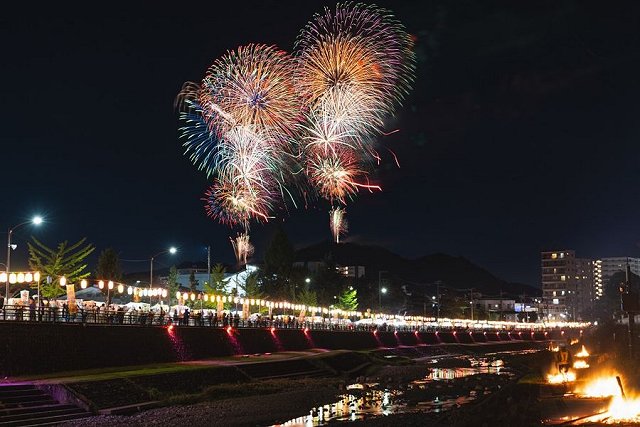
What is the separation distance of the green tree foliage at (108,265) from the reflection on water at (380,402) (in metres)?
49.6

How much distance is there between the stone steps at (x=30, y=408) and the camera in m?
27.2

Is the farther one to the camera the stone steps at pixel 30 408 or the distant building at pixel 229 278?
the distant building at pixel 229 278

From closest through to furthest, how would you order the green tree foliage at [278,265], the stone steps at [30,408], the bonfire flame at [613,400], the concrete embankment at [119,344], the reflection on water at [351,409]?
1. the stone steps at [30,408]
2. the bonfire flame at [613,400]
3. the reflection on water at [351,409]
4. the concrete embankment at [119,344]
5. the green tree foliage at [278,265]

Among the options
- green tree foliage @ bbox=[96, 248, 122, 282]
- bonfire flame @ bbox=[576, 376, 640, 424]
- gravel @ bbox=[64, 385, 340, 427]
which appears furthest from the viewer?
green tree foliage @ bbox=[96, 248, 122, 282]

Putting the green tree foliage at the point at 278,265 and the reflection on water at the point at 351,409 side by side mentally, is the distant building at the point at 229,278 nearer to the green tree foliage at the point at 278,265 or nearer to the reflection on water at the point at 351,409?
the green tree foliage at the point at 278,265

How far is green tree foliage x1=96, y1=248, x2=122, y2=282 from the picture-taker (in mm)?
89688

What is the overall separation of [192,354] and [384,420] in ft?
71.5

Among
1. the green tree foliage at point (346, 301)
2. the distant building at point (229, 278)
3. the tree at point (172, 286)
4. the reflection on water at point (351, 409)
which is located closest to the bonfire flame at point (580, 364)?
the reflection on water at point (351, 409)

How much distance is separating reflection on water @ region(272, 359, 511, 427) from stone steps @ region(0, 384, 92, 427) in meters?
9.14

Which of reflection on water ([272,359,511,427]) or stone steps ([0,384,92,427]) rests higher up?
stone steps ([0,384,92,427])

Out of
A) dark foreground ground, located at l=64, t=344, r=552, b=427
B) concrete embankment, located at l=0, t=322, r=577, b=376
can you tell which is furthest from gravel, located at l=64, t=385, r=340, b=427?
concrete embankment, located at l=0, t=322, r=577, b=376

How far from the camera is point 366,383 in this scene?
5194 centimetres

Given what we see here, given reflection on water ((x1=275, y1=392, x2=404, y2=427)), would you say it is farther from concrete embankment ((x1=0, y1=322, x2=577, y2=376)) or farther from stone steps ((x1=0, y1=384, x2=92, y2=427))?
concrete embankment ((x1=0, y1=322, x2=577, y2=376))

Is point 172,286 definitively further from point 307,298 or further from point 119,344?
point 119,344
